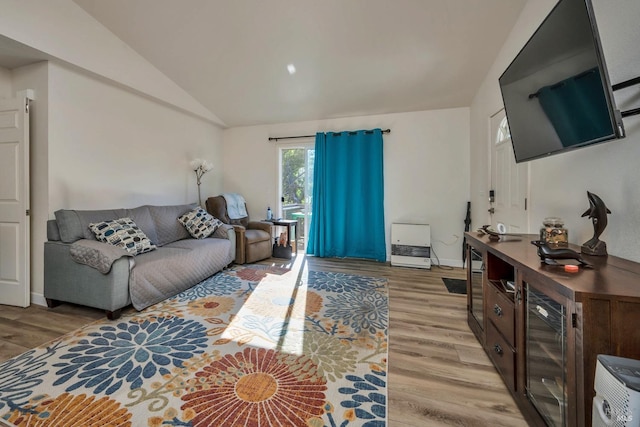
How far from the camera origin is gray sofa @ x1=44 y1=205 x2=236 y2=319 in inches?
84.4

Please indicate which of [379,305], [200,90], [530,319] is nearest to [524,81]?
[530,319]

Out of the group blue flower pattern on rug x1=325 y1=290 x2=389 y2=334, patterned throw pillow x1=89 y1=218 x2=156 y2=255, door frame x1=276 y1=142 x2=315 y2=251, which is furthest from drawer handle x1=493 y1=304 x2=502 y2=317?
door frame x1=276 y1=142 x2=315 y2=251

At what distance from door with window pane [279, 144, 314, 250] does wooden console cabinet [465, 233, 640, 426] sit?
3.29 metres

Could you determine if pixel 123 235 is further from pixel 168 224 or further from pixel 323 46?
pixel 323 46

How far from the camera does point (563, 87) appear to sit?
1.22 m

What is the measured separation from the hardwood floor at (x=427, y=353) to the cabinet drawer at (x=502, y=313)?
314 mm

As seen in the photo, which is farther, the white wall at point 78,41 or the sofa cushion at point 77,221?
the sofa cushion at point 77,221

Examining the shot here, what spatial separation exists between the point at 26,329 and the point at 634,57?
424cm

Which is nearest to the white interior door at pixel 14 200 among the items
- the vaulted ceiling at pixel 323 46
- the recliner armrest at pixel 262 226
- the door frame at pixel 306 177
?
the vaulted ceiling at pixel 323 46

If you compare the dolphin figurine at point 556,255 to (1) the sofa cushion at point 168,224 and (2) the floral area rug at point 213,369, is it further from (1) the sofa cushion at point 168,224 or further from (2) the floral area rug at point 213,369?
(1) the sofa cushion at point 168,224

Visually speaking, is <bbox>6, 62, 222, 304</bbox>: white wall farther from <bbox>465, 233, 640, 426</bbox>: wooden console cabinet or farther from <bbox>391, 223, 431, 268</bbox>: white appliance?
<bbox>465, 233, 640, 426</bbox>: wooden console cabinet

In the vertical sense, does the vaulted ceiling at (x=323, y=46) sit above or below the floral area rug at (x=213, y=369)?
above

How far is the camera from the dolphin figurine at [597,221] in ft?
3.87

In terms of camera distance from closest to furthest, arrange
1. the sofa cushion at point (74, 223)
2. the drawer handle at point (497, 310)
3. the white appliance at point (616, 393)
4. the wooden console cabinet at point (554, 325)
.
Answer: the white appliance at point (616, 393)
the wooden console cabinet at point (554, 325)
the drawer handle at point (497, 310)
the sofa cushion at point (74, 223)
